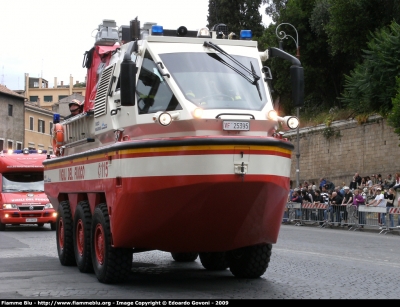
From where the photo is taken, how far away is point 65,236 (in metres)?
14.9

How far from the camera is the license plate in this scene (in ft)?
35.7

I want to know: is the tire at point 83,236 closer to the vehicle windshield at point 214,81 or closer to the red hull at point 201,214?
the red hull at point 201,214

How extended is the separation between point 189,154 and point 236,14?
66.1 meters

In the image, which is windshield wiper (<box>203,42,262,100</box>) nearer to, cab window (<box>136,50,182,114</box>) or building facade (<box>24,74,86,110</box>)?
cab window (<box>136,50,182,114</box>)

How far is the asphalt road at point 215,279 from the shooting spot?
10891 mm

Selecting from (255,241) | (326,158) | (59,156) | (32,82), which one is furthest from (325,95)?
(32,82)

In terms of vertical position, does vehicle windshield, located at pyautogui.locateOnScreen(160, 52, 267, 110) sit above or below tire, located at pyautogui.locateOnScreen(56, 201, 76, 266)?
above

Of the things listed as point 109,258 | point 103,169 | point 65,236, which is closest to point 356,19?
point 65,236

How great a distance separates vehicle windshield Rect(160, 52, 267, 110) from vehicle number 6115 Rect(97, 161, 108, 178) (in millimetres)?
1627

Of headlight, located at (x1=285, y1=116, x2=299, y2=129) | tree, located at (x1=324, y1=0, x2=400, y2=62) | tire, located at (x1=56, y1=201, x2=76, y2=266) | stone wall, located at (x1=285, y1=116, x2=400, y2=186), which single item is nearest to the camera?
headlight, located at (x1=285, y1=116, x2=299, y2=129)

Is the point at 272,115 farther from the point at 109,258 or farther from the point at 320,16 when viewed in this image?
the point at 320,16

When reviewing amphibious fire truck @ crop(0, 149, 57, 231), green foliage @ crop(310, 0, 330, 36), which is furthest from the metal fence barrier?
green foliage @ crop(310, 0, 330, 36)

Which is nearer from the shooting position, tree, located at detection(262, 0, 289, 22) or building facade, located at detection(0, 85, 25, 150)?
tree, located at detection(262, 0, 289, 22)

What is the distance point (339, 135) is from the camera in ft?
176
